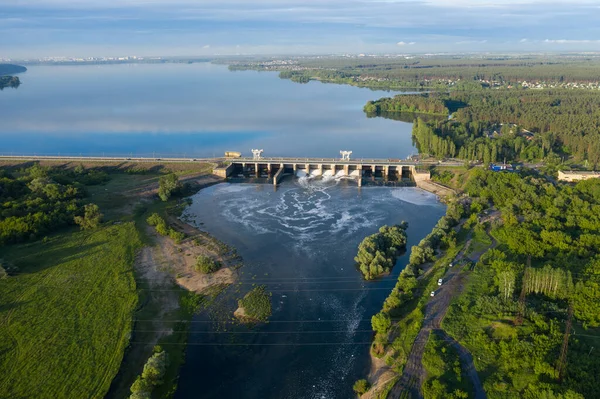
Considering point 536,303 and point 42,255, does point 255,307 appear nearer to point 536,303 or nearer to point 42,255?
point 536,303

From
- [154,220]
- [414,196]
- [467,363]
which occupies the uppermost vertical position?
[154,220]

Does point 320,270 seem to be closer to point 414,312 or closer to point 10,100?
point 414,312

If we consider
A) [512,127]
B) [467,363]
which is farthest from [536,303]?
[512,127]

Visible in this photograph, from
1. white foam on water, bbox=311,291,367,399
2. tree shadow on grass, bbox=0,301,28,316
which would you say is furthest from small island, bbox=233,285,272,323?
tree shadow on grass, bbox=0,301,28,316

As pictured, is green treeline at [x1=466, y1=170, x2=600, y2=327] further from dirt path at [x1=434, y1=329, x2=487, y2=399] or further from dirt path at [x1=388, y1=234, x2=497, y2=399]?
dirt path at [x1=434, y1=329, x2=487, y2=399]

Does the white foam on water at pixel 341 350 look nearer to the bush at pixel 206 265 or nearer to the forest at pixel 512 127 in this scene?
the bush at pixel 206 265

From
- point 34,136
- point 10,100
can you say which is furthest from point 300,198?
point 10,100
